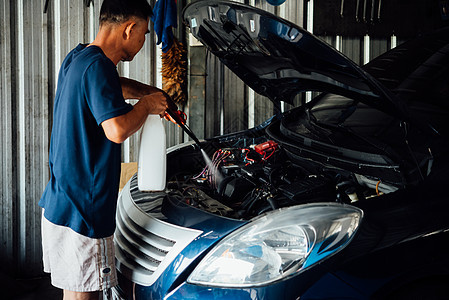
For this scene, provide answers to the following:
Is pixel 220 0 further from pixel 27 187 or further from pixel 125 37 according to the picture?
pixel 27 187

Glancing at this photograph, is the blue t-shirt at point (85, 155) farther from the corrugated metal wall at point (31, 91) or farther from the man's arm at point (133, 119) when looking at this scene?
the corrugated metal wall at point (31, 91)

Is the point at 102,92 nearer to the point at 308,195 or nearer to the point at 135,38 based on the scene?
the point at 135,38

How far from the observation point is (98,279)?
1432 millimetres

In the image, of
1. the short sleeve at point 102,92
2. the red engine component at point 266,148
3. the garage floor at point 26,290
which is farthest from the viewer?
the garage floor at point 26,290

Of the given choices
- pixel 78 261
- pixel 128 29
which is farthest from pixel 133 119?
pixel 78 261

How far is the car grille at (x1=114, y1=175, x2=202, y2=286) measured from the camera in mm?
1336

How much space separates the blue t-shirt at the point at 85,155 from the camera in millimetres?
1368

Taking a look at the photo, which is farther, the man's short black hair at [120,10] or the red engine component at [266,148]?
the red engine component at [266,148]

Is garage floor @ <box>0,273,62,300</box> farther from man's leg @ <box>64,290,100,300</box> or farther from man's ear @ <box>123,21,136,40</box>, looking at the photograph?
man's ear @ <box>123,21,136,40</box>

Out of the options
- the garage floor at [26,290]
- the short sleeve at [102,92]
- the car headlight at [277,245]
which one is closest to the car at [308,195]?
the car headlight at [277,245]

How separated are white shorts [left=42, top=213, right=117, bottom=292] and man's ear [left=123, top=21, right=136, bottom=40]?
2.45 feet

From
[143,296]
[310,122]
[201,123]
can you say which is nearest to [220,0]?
[310,122]

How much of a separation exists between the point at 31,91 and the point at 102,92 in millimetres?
2141

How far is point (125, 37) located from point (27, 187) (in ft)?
7.22
